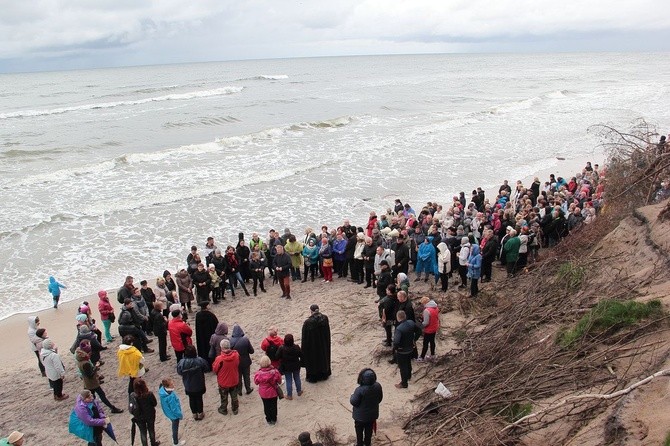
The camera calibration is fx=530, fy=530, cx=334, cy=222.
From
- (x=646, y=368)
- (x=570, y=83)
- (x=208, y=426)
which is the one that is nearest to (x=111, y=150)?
(x=208, y=426)

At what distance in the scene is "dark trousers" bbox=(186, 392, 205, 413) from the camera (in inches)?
325

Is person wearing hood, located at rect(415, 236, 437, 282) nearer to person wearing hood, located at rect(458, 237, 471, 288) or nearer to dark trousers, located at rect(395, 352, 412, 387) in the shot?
person wearing hood, located at rect(458, 237, 471, 288)

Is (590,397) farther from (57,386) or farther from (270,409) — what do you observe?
(57,386)

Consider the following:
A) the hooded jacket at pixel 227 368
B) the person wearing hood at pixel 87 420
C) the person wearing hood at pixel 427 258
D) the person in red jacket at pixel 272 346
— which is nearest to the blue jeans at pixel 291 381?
the person in red jacket at pixel 272 346

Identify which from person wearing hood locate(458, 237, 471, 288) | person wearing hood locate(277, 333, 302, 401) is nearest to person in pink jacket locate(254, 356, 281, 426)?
person wearing hood locate(277, 333, 302, 401)

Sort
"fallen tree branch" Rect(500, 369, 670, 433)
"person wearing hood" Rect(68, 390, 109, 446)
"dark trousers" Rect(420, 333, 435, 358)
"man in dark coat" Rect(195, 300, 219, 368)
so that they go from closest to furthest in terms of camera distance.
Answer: "fallen tree branch" Rect(500, 369, 670, 433) < "person wearing hood" Rect(68, 390, 109, 446) < "dark trousers" Rect(420, 333, 435, 358) < "man in dark coat" Rect(195, 300, 219, 368)

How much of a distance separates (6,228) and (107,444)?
14311 mm

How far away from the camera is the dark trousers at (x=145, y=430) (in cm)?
751

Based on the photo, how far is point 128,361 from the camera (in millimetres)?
8594

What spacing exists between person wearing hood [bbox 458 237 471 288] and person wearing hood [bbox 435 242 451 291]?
0.26m

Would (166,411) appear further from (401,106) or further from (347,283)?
(401,106)

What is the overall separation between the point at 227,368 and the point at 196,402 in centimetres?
83

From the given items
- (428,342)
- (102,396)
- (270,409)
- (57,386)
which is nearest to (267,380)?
(270,409)

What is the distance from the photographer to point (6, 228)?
63.3 feet
